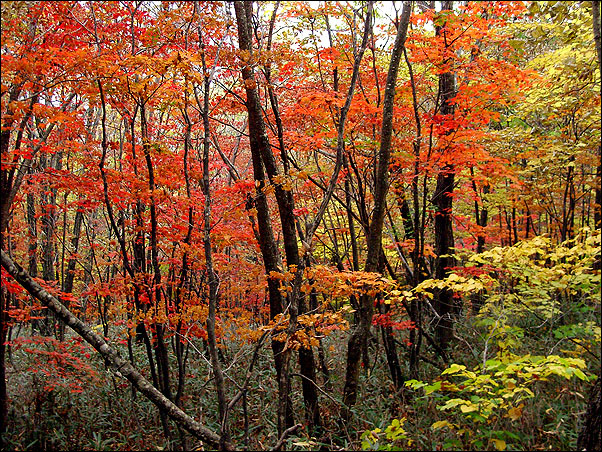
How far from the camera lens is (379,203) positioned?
16.9ft

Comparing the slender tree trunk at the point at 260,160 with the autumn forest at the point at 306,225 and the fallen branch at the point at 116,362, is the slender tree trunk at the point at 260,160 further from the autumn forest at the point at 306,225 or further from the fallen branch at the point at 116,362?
the fallen branch at the point at 116,362

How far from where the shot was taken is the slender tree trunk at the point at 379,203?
16.0 feet

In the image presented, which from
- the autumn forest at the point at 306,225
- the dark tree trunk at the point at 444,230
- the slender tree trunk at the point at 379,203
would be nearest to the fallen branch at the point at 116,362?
the autumn forest at the point at 306,225

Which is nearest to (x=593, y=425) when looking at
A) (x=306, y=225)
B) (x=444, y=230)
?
(x=306, y=225)

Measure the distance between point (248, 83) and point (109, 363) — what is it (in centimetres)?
344

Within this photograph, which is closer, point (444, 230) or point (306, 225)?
point (306, 225)

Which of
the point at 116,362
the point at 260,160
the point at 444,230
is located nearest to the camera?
the point at 116,362

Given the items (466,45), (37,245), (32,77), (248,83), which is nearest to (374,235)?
(248,83)

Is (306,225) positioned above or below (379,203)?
below

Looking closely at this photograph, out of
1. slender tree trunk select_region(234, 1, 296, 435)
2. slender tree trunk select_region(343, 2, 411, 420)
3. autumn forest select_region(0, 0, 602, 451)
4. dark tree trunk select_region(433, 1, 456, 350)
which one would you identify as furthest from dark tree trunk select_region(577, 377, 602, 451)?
dark tree trunk select_region(433, 1, 456, 350)

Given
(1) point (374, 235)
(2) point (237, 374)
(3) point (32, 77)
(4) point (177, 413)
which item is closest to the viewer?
(4) point (177, 413)

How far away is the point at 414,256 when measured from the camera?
6.44m

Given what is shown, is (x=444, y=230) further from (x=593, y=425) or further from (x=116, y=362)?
(x=116, y=362)

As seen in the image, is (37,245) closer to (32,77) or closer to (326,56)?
(32,77)
